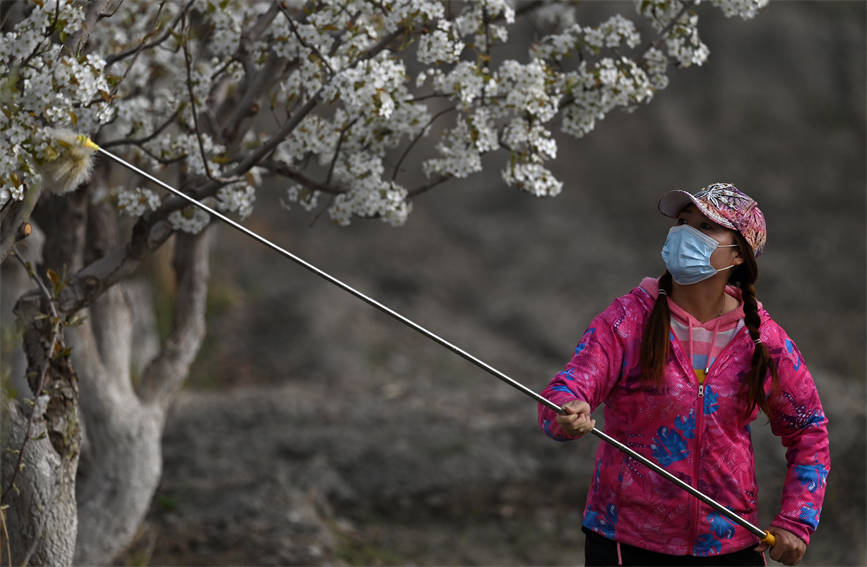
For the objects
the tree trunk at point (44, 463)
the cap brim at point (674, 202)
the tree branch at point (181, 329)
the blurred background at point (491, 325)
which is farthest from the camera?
the blurred background at point (491, 325)

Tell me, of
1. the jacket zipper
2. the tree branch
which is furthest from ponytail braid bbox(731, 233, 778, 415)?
the tree branch

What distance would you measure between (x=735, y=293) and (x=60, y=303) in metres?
2.12

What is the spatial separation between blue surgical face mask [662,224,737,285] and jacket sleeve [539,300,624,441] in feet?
0.59

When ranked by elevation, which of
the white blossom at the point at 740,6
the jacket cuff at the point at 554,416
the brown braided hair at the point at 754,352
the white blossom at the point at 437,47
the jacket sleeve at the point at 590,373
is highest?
the white blossom at the point at 740,6

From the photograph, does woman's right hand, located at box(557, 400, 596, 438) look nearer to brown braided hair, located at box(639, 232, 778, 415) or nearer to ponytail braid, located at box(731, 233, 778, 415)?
brown braided hair, located at box(639, 232, 778, 415)

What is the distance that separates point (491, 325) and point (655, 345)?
6.84 m

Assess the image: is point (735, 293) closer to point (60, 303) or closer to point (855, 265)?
point (60, 303)

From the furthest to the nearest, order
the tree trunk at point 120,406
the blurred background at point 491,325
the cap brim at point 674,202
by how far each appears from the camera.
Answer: the blurred background at point 491,325 → the tree trunk at point 120,406 → the cap brim at point 674,202

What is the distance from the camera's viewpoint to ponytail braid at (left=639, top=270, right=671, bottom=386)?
2.50 m

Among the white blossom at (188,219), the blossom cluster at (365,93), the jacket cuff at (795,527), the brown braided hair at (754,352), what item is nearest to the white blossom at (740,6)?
the blossom cluster at (365,93)

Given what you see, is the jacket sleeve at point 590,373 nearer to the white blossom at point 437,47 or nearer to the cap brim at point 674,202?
the cap brim at point 674,202

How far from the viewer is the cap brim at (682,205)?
2.53 m

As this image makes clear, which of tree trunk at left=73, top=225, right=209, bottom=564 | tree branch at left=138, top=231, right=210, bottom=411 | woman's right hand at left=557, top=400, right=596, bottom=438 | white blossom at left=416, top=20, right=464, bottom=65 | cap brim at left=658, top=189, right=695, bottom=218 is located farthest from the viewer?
tree branch at left=138, top=231, right=210, bottom=411

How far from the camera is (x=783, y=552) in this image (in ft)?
8.18
